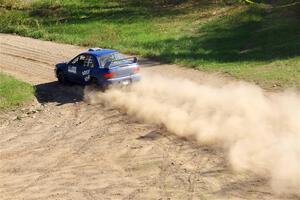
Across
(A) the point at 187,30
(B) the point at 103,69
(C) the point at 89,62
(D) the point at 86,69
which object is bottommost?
(A) the point at 187,30

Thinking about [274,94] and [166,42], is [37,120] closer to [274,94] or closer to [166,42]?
[274,94]

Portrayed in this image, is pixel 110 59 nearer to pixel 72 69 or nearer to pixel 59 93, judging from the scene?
pixel 72 69

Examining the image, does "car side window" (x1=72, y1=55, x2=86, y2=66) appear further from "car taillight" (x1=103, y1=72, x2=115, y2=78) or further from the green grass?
the green grass

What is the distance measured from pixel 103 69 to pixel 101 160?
6.26 meters

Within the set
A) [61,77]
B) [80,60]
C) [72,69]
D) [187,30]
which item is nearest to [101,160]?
[80,60]

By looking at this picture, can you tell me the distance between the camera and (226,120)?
48.2ft

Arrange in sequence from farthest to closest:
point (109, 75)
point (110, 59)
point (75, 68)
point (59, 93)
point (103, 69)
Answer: point (59, 93) < point (75, 68) < point (110, 59) < point (103, 69) < point (109, 75)

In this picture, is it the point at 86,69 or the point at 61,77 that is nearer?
the point at 86,69

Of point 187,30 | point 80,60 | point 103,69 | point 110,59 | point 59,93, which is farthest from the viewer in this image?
point 187,30

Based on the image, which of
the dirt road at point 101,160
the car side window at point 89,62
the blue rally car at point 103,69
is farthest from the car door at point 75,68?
the dirt road at point 101,160

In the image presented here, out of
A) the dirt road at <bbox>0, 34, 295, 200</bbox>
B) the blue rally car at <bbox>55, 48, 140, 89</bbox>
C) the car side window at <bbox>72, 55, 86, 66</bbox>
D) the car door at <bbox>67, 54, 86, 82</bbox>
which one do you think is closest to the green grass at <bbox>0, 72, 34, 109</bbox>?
the dirt road at <bbox>0, 34, 295, 200</bbox>

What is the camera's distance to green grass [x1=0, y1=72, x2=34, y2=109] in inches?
710

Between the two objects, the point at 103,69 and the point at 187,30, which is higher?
the point at 103,69

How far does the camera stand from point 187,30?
34438mm
